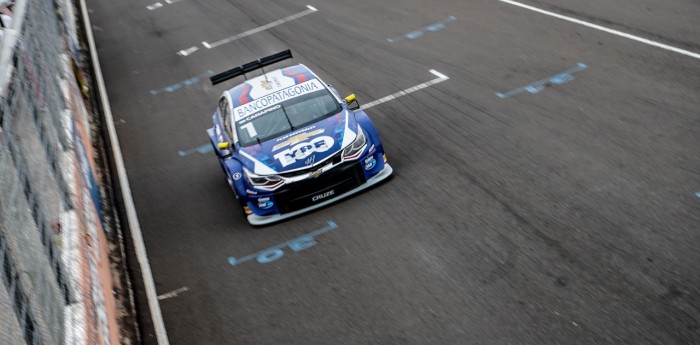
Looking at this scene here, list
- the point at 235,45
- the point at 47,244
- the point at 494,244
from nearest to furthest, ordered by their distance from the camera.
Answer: the point at 47,244 < the point at 494,244 < the point at 235,45

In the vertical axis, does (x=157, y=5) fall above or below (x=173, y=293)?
below

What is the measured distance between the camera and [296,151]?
42.6 feet

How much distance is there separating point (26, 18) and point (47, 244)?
258 inches

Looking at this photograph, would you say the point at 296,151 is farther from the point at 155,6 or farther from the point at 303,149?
the point at 155,6

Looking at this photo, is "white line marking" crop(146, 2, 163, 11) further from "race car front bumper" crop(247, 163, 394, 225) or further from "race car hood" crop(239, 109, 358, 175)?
"race car front bumper" crop(247, 163, 394, 225)

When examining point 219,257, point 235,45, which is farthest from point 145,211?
point 235,45

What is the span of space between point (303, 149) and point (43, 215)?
15.7 ft

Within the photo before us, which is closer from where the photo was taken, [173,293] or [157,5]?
[173,293]

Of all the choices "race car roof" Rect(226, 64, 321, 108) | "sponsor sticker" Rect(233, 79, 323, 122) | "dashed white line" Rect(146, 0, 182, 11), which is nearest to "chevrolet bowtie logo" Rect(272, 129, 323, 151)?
"sponsor sticker" Rect(233, 79, 323, 122)

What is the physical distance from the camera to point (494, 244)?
11125mm

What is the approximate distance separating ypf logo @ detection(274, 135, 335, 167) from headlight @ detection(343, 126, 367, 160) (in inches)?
9.4

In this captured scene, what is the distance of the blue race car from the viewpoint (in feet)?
42.3

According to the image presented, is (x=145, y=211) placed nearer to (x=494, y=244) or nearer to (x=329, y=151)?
(x=329, y=151)

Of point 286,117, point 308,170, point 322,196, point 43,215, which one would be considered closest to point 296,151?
point 308,170
